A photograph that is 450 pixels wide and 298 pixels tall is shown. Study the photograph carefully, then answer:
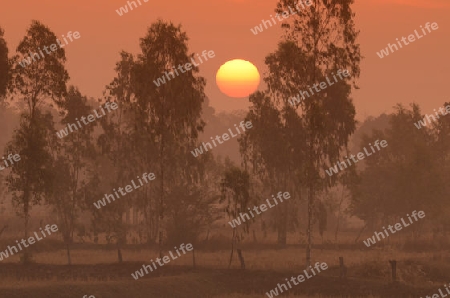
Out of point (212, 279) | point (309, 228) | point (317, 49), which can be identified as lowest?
point (309, 228)

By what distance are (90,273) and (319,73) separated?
92.6ft

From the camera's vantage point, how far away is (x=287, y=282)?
47.5 metres

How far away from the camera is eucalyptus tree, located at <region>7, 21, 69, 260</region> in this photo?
52250 mm

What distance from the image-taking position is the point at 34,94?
5538cm

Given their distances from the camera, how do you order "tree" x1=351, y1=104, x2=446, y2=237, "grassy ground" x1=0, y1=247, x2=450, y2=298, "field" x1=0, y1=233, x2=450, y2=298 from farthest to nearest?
1. "tree" x1=351, y1=104, x2=446, y2=237
2. "field" x1=0, y1=233, x2=450, y2=298
3. "grassy ground" x1=0, y1=247, x2=450, y2=298

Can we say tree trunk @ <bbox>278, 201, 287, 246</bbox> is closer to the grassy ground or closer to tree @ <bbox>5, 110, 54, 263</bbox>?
the grassy ground

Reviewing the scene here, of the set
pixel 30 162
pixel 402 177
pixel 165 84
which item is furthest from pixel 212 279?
pixel 402 177

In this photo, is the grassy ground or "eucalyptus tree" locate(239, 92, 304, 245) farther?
"eucalyptus tree" locate(239, 92, 304, 245)

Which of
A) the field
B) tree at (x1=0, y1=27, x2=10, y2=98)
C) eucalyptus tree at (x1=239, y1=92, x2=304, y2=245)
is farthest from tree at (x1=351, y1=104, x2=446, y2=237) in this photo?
tree at (x1=0, y1=27, x2=10, y2=98)

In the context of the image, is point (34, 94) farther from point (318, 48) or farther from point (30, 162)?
point (318, 48)

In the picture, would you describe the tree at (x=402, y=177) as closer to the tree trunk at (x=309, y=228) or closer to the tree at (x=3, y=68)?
the tree trunk at (x=309, y=228)

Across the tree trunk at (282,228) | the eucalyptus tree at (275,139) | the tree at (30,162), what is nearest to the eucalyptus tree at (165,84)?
the tree at (30,162)

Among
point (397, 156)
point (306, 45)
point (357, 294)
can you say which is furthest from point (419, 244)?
point (357, 294)

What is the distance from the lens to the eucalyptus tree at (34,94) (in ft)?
171
